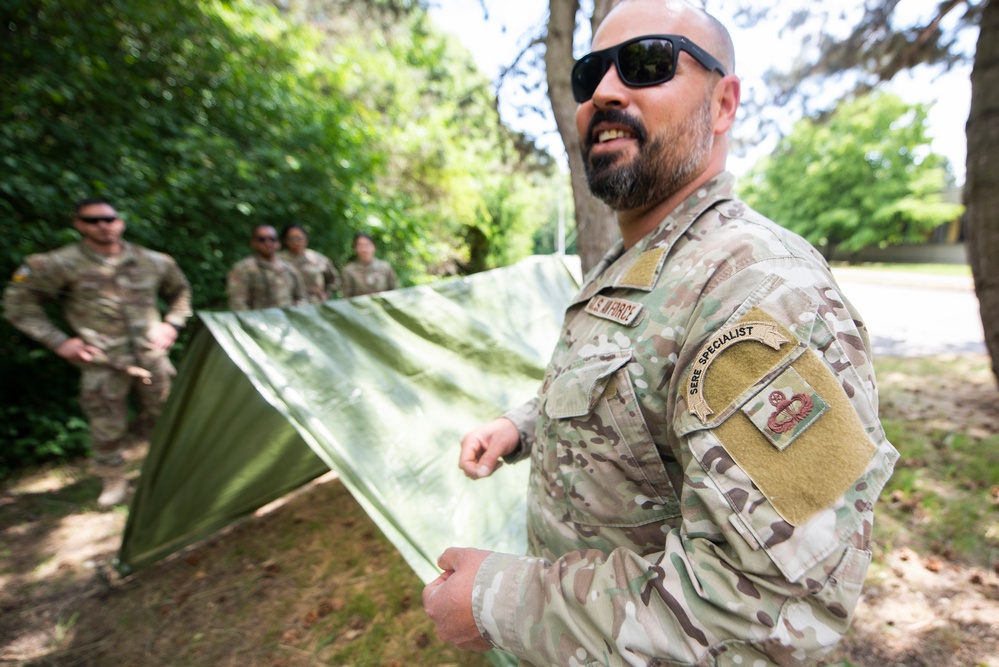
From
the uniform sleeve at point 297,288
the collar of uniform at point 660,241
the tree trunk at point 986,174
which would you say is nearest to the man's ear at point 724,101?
the collar of uniform at point 660,241

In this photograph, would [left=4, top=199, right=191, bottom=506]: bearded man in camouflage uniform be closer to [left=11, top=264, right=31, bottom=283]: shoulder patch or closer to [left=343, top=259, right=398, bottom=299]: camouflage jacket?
[left=11, top=264, right=31, bottom=283]: shoulder patch

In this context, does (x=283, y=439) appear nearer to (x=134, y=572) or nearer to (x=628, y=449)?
(x=134, y=572)

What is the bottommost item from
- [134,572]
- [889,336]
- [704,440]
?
[889,336]

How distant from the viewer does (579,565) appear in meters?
0.72

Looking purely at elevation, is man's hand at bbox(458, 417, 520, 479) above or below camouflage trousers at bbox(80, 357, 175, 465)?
above

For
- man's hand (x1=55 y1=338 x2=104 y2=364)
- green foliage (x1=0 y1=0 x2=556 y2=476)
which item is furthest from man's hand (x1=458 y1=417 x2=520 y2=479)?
green foliage (x1=0 y1=0 x2=556 y2=476)

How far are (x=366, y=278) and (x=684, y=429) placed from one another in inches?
205

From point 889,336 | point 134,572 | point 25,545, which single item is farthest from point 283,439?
point 889,336

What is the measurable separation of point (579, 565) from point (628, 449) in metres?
0.22

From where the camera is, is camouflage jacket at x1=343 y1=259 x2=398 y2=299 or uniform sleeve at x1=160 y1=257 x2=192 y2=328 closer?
uniform sleeve at x1=160 y1=257 x2=192 y2=328

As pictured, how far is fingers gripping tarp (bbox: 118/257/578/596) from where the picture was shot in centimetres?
181

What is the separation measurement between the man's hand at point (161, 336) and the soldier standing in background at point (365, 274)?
2.33 m

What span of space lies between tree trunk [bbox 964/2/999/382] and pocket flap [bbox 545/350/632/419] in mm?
3490

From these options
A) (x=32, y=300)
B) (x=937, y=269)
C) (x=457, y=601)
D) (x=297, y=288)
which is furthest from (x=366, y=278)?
(x=937, y=269)
